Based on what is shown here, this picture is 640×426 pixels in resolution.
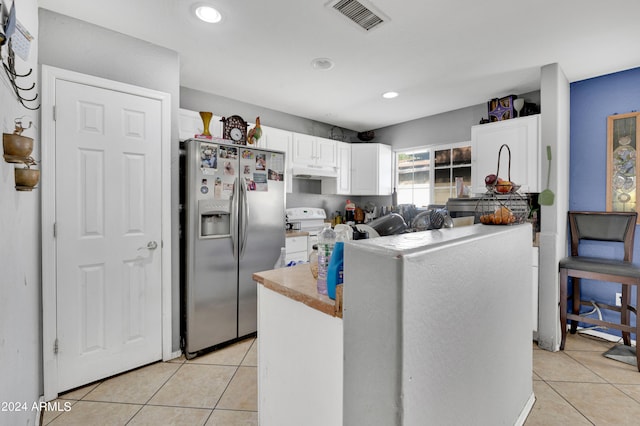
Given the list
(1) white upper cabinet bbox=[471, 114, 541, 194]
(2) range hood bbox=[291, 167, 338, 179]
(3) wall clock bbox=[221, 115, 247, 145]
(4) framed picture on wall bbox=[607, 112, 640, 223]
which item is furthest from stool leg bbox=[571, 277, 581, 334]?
(3) wall clock bbox=[221, 115, 247, 145]

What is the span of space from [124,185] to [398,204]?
3.60 metres

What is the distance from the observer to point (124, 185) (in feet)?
7.18

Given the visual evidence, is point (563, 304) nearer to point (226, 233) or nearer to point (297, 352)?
point (297, 352)

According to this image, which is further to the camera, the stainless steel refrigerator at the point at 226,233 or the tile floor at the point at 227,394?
the stainless steel refrigerator at the point at 226,233

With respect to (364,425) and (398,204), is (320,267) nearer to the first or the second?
(364,425)

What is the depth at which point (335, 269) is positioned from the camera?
102 cm

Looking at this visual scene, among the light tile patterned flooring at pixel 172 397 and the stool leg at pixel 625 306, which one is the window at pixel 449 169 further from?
the light tile patterned flooring at pixel 172 397

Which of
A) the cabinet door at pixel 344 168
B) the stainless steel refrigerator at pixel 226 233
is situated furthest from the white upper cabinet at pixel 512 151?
the stainless steel refrigerator at pixel 226 233

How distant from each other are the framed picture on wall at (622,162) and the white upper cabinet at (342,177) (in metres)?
2.84

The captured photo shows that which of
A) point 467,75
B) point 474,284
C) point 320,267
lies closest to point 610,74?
point 467,75

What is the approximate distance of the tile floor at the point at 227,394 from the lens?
5.82 feet

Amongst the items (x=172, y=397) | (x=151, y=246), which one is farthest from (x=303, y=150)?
(x=172, y=397)

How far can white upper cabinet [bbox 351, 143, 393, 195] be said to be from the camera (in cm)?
441

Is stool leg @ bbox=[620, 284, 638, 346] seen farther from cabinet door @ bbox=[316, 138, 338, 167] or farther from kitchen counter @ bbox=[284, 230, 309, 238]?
cabinet door @ bbox=[316, 138, 338, 167]
